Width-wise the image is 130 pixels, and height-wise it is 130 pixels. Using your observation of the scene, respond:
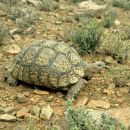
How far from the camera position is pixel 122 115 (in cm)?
504

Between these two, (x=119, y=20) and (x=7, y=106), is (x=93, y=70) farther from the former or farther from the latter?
(x=119, y=20)

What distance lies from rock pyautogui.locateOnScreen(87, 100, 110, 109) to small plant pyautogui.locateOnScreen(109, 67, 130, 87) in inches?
24.9

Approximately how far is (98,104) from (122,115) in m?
0.64

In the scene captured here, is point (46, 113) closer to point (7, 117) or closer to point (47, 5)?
point (7, 117)

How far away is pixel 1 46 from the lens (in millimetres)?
7793

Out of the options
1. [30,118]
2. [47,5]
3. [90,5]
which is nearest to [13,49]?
[30,118]

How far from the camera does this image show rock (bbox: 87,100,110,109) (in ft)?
18.3

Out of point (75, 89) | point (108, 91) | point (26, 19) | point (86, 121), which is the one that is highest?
point (86, 121)

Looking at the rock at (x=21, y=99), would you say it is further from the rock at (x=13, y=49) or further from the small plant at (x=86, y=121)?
the rock at (x=13, y=49)

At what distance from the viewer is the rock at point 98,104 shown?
5.57 m

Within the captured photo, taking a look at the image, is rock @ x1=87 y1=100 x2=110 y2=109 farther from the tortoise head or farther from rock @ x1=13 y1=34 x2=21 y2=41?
rock @ x1=13 y1=34 x2=21 y2=41

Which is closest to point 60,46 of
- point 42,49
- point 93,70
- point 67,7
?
point 42,49

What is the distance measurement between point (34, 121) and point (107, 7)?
6.80 metres

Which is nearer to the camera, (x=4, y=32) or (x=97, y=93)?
(x=97, y=93)
